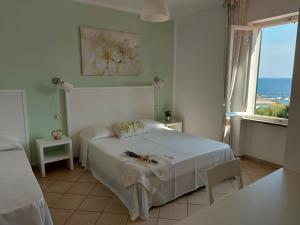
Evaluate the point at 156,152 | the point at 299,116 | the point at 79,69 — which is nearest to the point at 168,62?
the point at 79,69

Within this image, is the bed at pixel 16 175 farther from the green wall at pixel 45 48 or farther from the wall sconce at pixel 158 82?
the wall sconce at pixel 158 82

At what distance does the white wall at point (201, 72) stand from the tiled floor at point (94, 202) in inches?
49.0

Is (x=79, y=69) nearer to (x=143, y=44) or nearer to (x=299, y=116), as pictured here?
(x=143, y=44)

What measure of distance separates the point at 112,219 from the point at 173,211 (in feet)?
2.03

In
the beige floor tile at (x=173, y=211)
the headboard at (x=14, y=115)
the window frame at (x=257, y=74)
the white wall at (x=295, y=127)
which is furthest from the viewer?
the window frame at (x=257, y=74)

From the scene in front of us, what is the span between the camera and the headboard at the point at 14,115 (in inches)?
114

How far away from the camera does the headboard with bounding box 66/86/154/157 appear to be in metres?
3.45

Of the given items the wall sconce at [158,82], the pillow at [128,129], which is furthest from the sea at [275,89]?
the pillow at [128,129]

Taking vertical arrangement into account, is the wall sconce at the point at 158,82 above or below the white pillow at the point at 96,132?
above

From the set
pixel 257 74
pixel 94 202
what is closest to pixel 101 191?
pixel 94 202

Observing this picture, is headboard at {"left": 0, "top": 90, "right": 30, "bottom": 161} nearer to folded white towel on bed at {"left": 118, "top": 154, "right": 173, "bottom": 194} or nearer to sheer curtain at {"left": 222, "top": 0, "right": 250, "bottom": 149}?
folded white towel on bed at {"left": 118, "top": 154, "right": 173, "bottom": 194}

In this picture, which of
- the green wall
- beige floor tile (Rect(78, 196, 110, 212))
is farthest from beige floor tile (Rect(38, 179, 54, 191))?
beige floor tile (Rect(78, 196, 110, 212))

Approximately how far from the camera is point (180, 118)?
4.66 metres

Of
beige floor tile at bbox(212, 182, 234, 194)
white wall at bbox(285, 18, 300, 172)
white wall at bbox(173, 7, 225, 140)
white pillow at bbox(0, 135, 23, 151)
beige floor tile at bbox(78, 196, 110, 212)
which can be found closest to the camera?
white wall at bbox(285, 18, 300, 172)
